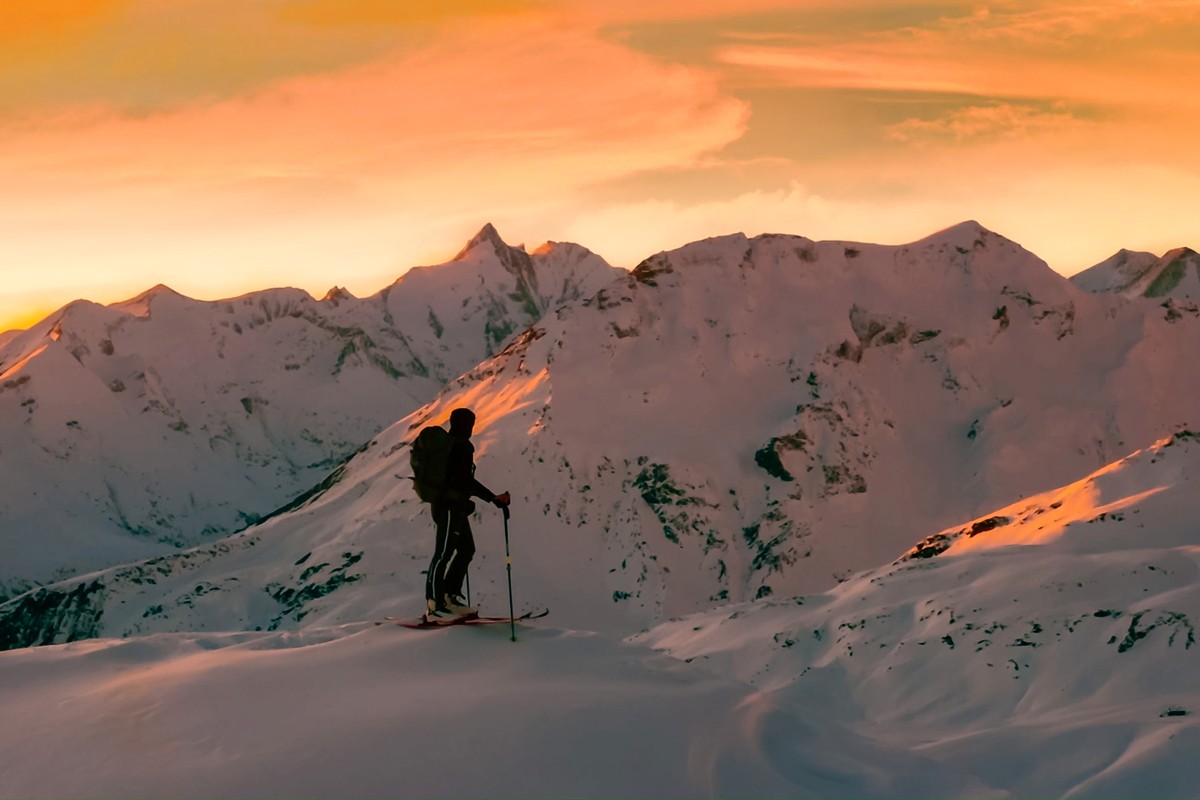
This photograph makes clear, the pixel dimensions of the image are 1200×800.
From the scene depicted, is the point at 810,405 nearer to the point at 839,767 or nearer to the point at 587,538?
the point at 587,538

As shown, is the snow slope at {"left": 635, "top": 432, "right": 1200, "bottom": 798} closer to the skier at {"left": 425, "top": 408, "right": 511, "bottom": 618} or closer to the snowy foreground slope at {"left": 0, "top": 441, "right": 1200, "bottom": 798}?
the snowy foreground slope at {"left": 0, "top": 441, "right": 1200, "bottom": 798}

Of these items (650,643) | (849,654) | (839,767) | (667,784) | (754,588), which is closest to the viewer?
(667,784)

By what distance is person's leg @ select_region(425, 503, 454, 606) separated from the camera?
66.1 feet

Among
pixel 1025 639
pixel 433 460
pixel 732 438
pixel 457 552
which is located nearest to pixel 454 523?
pixel 457 552

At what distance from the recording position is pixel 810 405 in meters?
172

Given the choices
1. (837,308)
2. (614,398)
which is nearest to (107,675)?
(614,398)

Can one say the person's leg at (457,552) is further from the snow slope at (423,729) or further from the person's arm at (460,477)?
the snow slope at (423,729)

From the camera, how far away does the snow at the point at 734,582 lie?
50.6 ft

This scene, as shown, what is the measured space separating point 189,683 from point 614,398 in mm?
149519

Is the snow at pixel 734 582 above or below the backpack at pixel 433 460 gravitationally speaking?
below

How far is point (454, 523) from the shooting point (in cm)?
2028

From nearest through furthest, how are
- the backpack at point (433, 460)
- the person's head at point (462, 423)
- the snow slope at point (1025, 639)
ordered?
the backpack at point (433, 460), the person's head at point (462, 423), the snow slope at point (1025, 639)

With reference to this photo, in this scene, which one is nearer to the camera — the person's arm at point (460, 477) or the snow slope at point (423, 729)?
the snow slope at point (423, 729)

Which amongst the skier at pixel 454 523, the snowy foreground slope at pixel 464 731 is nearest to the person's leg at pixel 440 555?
the skier at pixel 454 523
